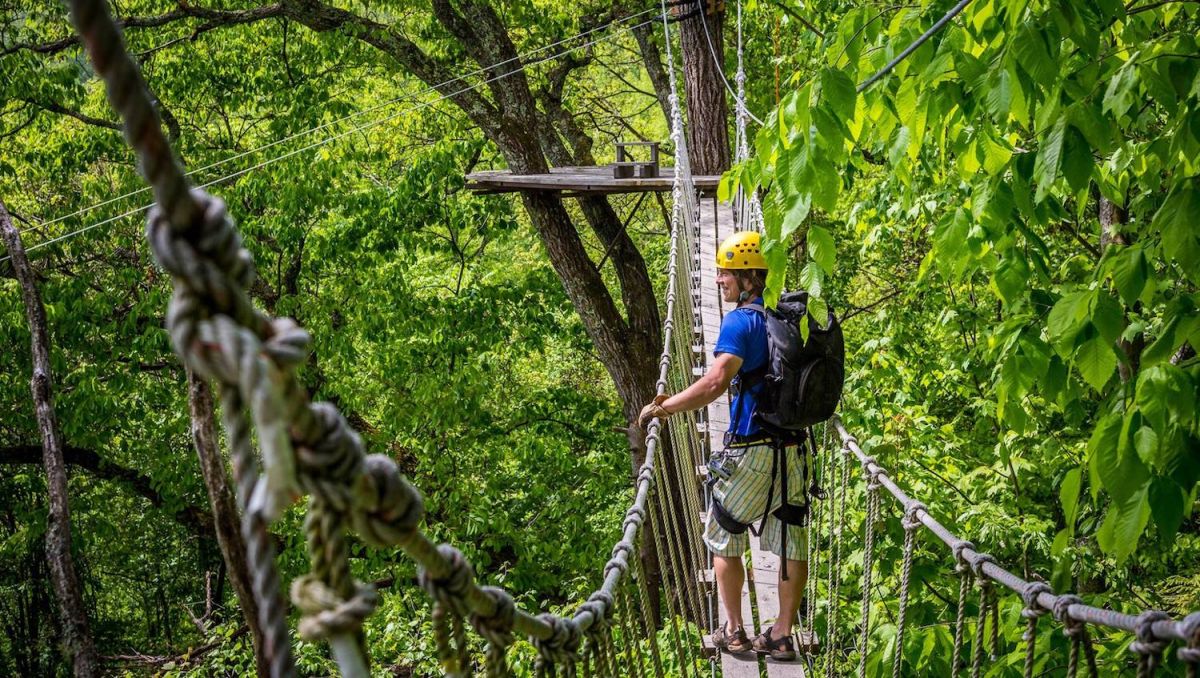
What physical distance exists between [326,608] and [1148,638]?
37.9 inches

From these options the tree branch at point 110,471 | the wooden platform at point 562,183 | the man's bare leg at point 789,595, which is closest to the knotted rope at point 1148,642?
the man's bare leg at point 789,595

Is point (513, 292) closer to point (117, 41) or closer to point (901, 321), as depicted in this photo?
point (901, 321)

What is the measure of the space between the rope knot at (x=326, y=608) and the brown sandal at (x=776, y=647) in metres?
2.28

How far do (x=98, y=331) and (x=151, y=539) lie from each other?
220 inches

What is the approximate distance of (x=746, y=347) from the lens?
2.74 meters

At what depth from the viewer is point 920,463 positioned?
15.7 ft

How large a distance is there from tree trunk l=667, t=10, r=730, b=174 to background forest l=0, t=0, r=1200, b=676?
555 mm

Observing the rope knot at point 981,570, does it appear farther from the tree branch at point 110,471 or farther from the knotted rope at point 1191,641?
the tree branch at point 110,471

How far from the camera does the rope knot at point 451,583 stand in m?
0.87

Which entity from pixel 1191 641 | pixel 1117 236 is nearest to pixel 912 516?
pixel 1191 641

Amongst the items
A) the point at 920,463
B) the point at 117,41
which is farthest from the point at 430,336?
the point at 117,41

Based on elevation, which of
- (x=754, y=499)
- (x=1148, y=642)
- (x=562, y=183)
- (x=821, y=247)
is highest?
(x=562, y=183)

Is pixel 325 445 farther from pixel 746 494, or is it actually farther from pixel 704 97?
pixel 704 97

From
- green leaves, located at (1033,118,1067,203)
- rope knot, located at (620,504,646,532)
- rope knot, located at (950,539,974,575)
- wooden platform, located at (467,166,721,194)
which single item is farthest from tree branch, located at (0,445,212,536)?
green leaves, located at (1033,118,1067,203)
